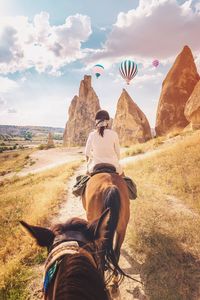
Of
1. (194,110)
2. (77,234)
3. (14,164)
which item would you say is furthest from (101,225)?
(14,164)

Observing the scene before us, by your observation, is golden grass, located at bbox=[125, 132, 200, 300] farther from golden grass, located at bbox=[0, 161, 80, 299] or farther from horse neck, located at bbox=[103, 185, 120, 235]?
golden grass, located at bbox=[0, 161, 80, 299]

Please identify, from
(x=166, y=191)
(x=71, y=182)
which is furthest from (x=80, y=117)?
(x=166, y=191)

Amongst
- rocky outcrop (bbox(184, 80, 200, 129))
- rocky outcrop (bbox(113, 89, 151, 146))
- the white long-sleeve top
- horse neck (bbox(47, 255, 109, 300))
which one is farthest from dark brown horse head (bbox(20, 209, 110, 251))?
rocky outcrop (bbox(113, 89, 151, 146))

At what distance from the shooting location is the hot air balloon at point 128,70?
105 ft

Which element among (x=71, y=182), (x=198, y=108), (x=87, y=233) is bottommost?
(x=71, y=182)

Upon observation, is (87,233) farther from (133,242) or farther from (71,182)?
(71,182)

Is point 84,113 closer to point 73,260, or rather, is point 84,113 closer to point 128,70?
point 128,70

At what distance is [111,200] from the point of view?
13.5 feet

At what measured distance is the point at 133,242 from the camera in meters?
6.63

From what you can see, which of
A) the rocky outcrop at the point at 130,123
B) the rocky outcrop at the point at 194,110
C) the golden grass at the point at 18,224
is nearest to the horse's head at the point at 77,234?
the golden grass at the point at 18,224

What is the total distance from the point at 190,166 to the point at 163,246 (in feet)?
22.4

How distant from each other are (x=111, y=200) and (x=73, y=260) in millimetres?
2212

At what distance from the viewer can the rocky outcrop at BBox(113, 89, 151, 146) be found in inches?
1507

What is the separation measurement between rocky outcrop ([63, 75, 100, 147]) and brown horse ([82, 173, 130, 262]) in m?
61.5
